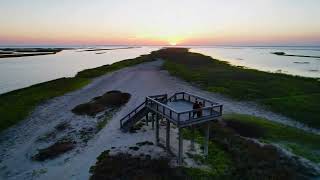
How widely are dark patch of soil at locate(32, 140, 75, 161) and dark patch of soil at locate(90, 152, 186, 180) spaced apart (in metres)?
3.87

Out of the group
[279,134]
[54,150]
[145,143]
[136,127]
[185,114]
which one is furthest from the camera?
[136,127]

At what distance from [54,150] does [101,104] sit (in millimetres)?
13997

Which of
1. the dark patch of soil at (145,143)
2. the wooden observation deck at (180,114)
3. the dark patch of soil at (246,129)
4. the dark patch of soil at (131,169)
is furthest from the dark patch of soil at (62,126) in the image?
the dark patch of soil at (246,129)

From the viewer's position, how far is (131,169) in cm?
1734

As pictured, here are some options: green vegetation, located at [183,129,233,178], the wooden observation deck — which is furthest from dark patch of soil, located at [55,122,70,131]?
green vegetation, located at [183,129,233,178]

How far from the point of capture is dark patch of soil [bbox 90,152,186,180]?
16.5 meters

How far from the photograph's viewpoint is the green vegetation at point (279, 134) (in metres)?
21.5

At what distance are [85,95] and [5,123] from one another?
583 inches

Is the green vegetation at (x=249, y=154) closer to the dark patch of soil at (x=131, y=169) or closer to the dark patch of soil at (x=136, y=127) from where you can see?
the dark patch of soil at (x=131, y=169)

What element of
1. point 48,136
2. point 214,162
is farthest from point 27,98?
point 214,162

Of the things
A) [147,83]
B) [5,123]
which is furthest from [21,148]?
[147,83]

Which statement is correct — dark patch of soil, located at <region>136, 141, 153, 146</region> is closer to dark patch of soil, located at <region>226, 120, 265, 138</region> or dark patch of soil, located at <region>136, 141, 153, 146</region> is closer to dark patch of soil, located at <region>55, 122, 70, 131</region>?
dark patch of soil, located at <region>226, 120, 265, 138</region>

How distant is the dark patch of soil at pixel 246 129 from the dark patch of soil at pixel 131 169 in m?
9.84

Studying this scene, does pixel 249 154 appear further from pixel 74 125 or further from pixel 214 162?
pixel 74 125
